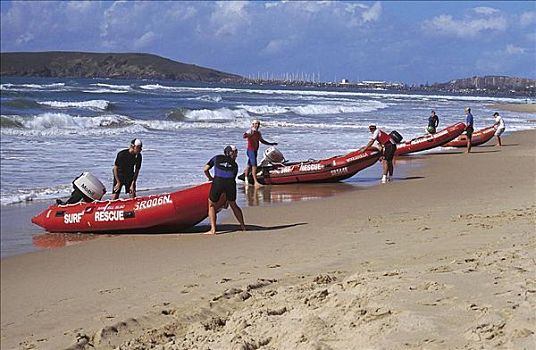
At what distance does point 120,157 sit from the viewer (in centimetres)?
1039

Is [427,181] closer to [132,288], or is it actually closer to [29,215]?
[29,215]

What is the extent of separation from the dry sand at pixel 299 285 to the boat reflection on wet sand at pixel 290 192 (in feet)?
6.01

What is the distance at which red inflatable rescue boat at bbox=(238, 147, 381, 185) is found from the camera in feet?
47.4

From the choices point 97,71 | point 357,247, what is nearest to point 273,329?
point 357,247

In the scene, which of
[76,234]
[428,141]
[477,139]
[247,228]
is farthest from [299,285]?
[477,139]

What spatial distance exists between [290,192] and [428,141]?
29.8ft

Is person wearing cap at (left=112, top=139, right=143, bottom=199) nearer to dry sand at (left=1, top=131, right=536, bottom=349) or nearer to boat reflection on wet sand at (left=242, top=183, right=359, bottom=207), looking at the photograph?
dry sand at (left=1, top=131, right=536, bottom=349)

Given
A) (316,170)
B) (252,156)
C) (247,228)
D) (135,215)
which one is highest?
(252,156)

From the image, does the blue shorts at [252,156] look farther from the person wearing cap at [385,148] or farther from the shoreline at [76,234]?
the person wearing cap at [385,148]

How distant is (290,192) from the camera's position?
44.3 ft

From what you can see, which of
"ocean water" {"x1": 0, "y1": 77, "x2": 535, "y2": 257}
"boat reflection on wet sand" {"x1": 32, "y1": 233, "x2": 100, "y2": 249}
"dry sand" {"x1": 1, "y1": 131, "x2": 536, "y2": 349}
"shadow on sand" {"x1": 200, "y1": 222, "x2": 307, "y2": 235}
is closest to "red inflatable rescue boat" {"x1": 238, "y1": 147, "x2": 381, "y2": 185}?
"ocean water" {"x1": 0, "y1": 77, "x2": 535, "y2": 257}

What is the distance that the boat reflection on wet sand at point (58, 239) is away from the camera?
8.38 meters

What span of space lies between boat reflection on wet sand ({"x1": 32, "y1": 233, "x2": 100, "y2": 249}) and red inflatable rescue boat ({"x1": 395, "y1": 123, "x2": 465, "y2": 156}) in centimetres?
1337

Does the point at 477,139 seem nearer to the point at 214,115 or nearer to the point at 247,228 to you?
the point at 214,115
